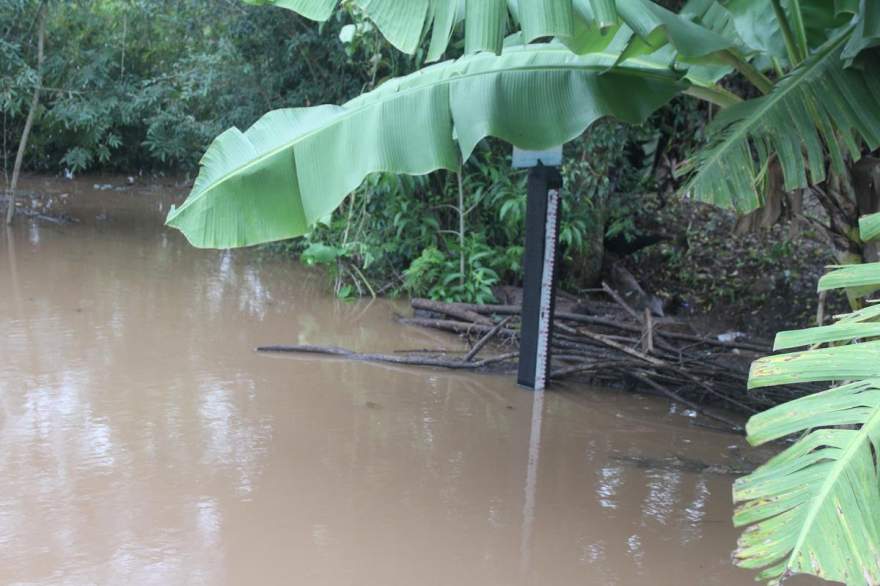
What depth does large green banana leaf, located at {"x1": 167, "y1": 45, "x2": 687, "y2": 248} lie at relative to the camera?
423cm

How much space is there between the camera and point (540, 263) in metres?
5.91

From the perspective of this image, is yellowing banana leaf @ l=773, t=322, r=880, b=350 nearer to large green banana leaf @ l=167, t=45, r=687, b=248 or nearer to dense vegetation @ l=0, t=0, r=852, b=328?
large green banana leaf @ l=167, t=45, r=687, b=248

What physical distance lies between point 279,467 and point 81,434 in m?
1.17

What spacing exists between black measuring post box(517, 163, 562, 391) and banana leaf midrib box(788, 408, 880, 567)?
3.97 meters

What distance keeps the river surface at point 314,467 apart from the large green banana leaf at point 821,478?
182 cm

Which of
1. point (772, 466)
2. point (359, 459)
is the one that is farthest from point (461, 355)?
point (772, 466)

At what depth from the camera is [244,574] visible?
3.47 meters

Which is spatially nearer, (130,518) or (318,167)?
(130,518)

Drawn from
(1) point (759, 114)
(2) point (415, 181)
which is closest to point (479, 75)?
(1) point (759, 114)

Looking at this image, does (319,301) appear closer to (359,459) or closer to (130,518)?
(359,459)

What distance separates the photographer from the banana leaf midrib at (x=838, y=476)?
1.72 metres

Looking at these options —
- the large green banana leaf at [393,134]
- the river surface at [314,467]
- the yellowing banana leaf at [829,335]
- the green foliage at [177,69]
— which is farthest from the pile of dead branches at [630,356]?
the green foliage at [177,69]

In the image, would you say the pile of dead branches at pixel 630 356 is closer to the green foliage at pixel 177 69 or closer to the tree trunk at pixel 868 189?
the tree trunk at pixel 868 189

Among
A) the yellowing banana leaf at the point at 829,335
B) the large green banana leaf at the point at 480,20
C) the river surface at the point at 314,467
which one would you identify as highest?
the large green banana leaf at the point at 480,20
